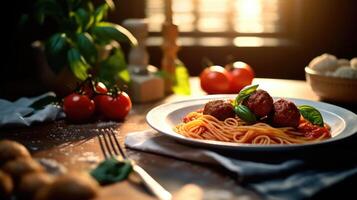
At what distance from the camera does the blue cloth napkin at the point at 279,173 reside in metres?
1.28

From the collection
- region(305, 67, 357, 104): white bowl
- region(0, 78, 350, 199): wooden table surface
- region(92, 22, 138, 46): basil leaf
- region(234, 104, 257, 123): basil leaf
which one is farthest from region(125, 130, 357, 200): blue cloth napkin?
region(92, 22, 138, 46): basil leaf

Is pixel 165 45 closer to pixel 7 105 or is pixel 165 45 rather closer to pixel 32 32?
pixel 7 105

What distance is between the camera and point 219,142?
4.76ft

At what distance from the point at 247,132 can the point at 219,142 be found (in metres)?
0.13

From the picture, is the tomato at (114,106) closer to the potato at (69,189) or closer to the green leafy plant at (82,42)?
the green leafy plant at (82,42)

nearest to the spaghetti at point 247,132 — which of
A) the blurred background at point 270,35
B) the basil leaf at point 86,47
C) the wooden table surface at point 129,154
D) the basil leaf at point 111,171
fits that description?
the wooden table surface at point 129,154

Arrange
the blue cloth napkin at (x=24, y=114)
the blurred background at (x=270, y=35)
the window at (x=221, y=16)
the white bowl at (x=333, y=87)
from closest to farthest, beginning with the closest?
1. the blue cloth napkin at (x=24, y=114)
2. the white bowl at (x=333, y=87)
3. the blurred background at (x=270, y=35)
4. the window at (x=221, y=16)

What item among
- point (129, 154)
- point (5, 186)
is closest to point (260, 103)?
point (129, 154)

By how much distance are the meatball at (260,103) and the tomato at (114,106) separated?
516 mm

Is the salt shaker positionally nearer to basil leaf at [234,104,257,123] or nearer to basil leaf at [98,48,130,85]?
basil leaf at [98,48,130,85]

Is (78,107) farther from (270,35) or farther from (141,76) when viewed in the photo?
(270,35)

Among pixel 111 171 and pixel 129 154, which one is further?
pixel 129 154

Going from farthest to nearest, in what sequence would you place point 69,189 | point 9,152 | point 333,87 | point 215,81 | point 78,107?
point 215,81, point 333,87, point 78,107, point 9,152, point 69,189

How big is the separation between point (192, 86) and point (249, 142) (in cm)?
109
